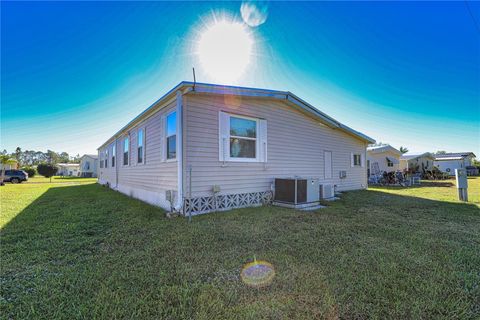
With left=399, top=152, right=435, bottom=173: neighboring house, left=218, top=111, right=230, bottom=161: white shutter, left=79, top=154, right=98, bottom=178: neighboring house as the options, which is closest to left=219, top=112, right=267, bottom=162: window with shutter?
left=218, top=111, right=230, bottom=161: white shutter

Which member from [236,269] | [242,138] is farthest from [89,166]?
[236,269]

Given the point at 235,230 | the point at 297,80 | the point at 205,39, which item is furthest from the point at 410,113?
the point at 235,230

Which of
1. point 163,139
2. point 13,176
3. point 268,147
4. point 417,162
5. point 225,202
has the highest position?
point 163,139

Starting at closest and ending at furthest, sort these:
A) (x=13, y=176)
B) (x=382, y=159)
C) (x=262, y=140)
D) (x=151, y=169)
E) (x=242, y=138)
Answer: (x=242, y=138) → (x=262, y=140) → (x=151, y=169) → (x=382, y=159) → (x=13, y=176)

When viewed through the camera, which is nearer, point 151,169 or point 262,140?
point 262,140

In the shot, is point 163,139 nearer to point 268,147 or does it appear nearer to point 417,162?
point 268,147

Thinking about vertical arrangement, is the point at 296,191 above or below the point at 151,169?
below

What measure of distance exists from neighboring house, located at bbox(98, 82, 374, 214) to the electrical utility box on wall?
39 cm

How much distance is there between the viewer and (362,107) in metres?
12.9

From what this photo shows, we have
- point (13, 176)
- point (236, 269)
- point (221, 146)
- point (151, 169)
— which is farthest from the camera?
point (13, 176)

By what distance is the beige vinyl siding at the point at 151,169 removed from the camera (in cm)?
623

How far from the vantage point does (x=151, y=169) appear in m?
7.42

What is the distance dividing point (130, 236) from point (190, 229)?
3.47ft

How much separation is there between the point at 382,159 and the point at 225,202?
66.0ft
